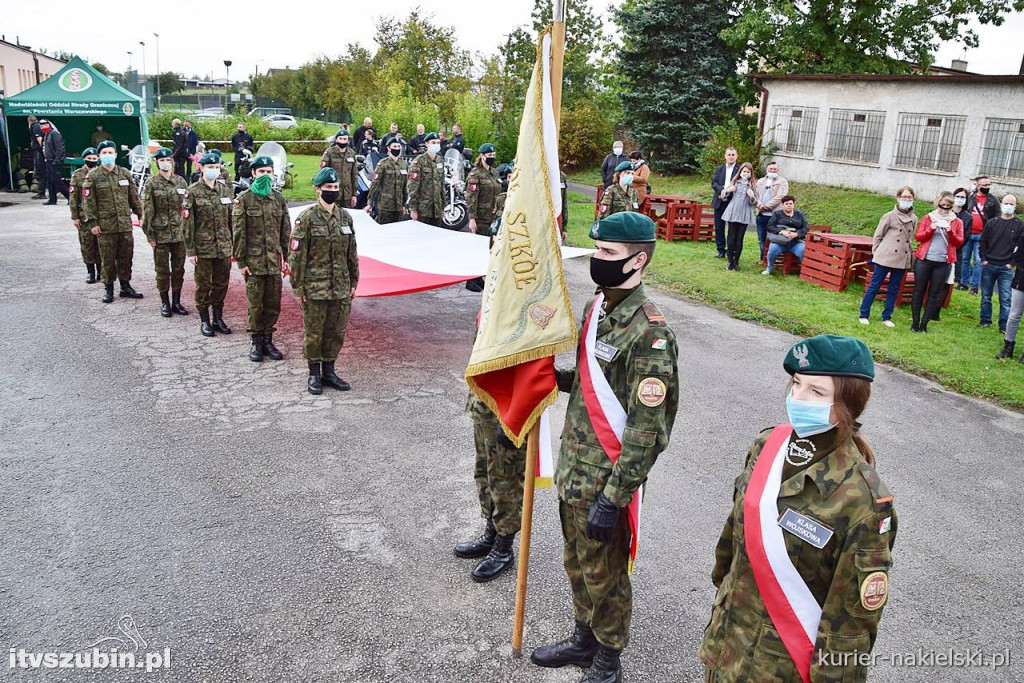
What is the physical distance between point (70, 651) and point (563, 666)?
229 cm

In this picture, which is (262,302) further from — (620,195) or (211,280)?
(620,195)

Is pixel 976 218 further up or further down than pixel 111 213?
further up

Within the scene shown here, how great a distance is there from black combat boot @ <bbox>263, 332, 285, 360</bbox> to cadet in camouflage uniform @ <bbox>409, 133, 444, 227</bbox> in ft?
14.8

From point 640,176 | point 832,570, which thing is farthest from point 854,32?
point 832,570

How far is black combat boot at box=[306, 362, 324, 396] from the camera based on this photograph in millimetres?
6844

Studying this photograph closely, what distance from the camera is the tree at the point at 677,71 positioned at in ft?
74.1

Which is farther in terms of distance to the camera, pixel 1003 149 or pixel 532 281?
pixel 1003 149

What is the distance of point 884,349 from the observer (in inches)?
338

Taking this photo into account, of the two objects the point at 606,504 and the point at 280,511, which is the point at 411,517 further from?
the point at 606,504

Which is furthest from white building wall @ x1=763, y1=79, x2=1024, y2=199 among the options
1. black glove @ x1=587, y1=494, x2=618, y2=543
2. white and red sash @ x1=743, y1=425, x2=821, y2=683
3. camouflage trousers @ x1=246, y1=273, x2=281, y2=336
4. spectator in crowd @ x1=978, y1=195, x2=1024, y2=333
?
white and red sash @ x1=743, y1=425, x2=821, y2=683

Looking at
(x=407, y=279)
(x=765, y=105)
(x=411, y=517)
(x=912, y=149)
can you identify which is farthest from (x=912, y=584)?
(x=765, y=105)

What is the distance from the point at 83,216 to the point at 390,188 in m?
4.59

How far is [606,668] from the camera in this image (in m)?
3.32

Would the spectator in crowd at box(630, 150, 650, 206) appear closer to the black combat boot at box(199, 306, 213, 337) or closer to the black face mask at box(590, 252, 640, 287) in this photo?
the black combat boot at box(199, 306, 213, 337)
